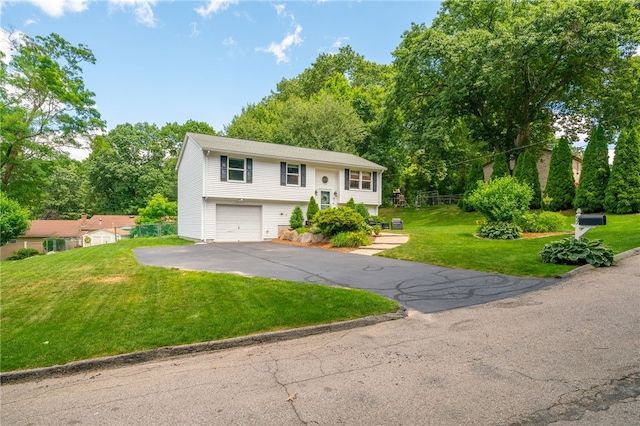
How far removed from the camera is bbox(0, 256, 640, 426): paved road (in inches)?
97.3

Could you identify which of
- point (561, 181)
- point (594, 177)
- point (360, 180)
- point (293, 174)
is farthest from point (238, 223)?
point (594, 177)

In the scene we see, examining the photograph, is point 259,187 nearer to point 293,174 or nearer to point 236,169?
point 236,169

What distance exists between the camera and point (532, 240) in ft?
36.4

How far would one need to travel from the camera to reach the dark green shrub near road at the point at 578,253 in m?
7.44

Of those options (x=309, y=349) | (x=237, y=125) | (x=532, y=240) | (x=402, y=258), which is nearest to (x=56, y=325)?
(x=309, y=349)

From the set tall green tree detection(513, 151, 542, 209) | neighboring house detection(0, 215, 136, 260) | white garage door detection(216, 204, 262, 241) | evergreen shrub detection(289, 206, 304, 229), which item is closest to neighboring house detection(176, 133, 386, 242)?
white garage door detection(216, 204, 262, 241)

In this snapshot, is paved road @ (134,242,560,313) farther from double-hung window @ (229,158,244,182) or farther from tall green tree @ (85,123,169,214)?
tall green tree @ (85,123,169,214)

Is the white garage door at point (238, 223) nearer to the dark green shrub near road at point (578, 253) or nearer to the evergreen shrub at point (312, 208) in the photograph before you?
the evergreen shrub at point (312, 208)

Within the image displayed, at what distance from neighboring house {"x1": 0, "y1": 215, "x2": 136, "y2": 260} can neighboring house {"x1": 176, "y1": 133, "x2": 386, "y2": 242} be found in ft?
62.5

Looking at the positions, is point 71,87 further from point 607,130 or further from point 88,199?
point 607,130

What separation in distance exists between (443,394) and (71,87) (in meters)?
29.5

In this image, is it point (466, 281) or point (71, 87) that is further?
point (71, 87)

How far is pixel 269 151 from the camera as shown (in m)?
18.9

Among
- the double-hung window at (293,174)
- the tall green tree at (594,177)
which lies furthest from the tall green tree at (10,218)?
the tall green tree at (594,177)
